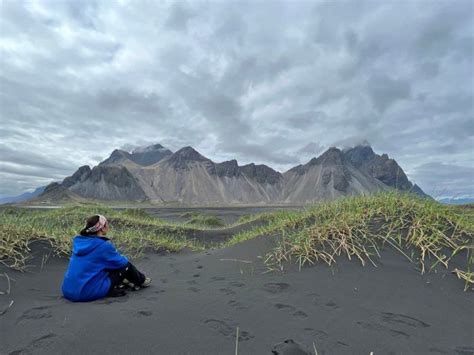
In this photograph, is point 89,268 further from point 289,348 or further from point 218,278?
point 289,348

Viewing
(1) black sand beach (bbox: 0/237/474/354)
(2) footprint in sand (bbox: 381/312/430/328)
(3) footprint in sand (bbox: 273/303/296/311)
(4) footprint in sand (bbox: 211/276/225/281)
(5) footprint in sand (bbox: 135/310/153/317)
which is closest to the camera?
(1) black sand beach (bbox: 0/237/474/354)

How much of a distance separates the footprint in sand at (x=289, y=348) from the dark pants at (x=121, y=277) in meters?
3.04

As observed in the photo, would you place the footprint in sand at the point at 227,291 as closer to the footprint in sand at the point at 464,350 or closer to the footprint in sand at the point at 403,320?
the footprint in sand at the point at 403,320

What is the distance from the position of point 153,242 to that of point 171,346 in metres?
7.33

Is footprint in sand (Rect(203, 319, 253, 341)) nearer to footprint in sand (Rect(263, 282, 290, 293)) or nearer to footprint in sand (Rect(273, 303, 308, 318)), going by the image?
footprint in sand (Rect(273, 303, 308, 318))

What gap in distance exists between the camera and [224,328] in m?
3.44

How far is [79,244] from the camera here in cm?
485

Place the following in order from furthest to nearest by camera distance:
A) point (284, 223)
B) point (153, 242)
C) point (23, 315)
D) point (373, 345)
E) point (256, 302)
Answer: point (153, 242), point (284, 223), point (256, 302), point (23, 315), point (373, 345)

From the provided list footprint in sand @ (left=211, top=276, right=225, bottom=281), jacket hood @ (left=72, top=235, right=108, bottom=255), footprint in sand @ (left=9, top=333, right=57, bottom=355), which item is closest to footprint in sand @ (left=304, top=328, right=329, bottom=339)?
footprint in sand @ (left=211, top=276, right=225, bottom=281)

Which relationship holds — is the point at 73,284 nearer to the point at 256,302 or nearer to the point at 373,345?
the point at 256,302

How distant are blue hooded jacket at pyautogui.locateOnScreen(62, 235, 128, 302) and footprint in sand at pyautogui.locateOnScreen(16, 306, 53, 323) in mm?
523

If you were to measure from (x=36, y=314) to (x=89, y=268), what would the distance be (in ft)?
3.26

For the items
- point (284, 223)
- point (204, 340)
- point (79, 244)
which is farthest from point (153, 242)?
point (204, 340)

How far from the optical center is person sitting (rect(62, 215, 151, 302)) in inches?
181
